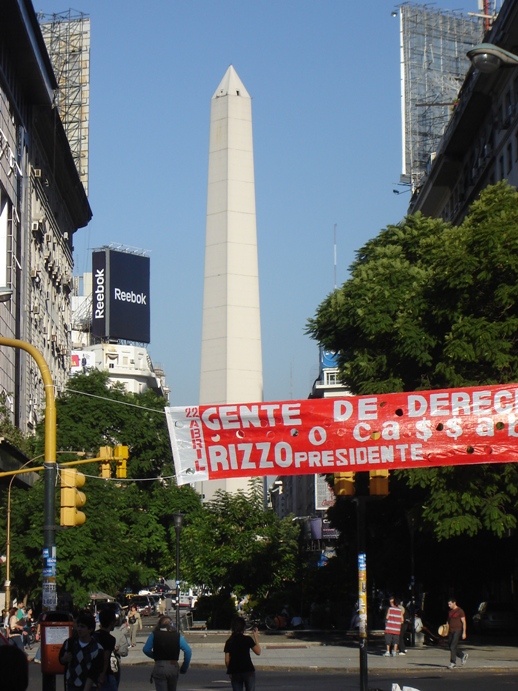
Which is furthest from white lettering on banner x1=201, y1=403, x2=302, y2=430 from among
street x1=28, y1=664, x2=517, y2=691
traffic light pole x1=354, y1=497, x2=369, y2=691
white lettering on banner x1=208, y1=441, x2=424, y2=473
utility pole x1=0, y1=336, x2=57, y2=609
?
street x1=28, y1=664, x2=517, y2=691

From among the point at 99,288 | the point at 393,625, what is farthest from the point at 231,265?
the point at 99,288

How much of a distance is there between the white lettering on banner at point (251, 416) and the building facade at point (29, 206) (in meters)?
29.7

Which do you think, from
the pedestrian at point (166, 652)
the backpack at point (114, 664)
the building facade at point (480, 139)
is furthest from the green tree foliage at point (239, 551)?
the backpack at point (114, 664)

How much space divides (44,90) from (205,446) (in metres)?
47.0

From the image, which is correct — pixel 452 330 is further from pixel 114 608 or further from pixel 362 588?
pixel 362 588

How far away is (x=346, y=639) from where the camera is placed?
37469mm

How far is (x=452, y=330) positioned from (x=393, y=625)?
7180 mm

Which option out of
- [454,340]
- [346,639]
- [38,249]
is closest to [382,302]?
[454,340]

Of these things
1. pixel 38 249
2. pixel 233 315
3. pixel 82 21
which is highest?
pixel 82 21

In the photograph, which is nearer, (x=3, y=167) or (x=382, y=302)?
(x=382, y=302)

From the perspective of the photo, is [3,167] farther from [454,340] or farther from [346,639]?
[454,340]

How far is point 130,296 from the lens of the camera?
365 feet

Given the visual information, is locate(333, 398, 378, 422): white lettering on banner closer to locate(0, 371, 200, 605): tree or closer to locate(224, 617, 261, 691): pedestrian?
locate(224, 617, 261, 691): pedestrian

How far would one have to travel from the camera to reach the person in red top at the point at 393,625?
28.0 metres
